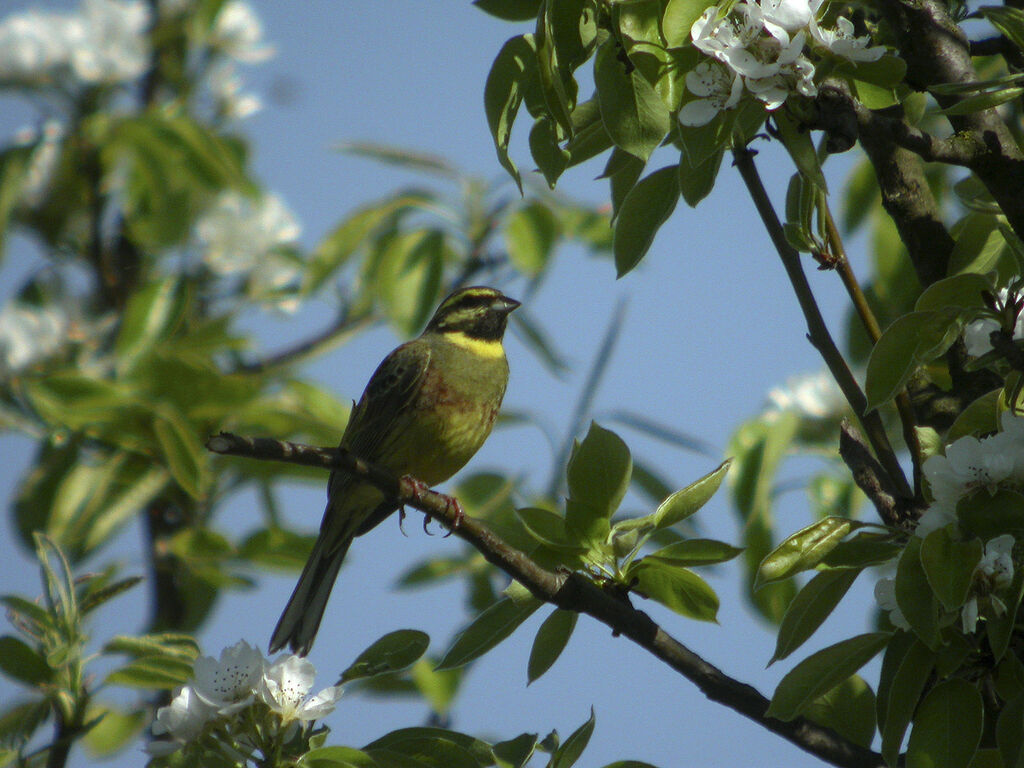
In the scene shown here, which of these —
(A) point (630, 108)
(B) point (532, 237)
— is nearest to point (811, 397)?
(B) point (532, 237)

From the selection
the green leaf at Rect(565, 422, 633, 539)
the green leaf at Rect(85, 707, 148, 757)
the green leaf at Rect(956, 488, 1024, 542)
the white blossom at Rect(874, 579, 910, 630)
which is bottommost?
the white blossom at Rect(874, 579, 910, 630)

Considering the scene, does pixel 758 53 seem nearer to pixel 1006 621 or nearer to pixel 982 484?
pixel 982 484

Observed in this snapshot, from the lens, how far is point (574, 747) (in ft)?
7.06

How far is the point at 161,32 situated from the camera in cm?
559

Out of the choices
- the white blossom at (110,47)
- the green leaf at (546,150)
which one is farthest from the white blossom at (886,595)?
the white blossom at (110,47)

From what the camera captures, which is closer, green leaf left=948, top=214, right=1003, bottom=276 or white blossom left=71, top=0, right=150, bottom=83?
green leaf left=948, top=214, right=1003, bottom=276

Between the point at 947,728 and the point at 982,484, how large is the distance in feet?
1.39

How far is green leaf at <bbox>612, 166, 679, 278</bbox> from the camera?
2176 mm

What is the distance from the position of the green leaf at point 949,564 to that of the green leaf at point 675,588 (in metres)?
0.49

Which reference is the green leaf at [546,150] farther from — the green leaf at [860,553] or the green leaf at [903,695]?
the green leaf at [903,695]

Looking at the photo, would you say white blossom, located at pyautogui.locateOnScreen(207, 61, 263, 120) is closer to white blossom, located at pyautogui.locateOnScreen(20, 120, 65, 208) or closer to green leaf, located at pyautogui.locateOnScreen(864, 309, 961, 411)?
white blossom, located at pyautogui.locateOnScreen(20, 120, 65, 208)

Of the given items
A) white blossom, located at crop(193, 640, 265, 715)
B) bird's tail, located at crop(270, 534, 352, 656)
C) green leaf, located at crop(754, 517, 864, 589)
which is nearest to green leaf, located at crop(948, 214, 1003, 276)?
green leaf, located at crop(754, 517, 864, 589)

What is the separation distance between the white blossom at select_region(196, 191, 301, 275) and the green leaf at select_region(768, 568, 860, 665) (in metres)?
4.12

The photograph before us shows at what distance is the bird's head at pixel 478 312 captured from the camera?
5613 mm
